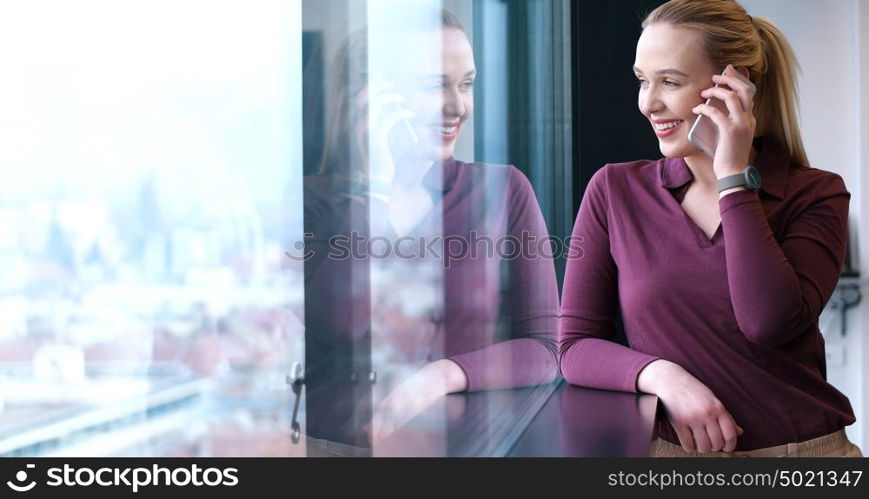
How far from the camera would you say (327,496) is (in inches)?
34.8

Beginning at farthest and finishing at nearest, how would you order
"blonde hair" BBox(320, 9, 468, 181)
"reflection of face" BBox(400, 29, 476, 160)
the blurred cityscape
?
"reflection of face" BBox(400, 29, 476, 160) < "blonde hair" BBox(320, 9, 468, 181) < the blurred cityscape

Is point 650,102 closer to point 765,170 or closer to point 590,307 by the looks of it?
point 765,170

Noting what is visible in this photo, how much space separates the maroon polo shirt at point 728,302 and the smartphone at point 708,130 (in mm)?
47

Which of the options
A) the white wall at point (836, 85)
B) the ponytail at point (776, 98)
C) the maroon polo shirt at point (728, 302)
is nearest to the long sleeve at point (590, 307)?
the maroon polo shirt at point (728, 302)

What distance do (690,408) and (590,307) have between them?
0.18m

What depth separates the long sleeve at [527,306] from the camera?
110 cm

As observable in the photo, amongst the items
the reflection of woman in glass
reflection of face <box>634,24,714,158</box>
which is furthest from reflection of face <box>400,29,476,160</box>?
reflection of face <box>634,24,714,158</box>

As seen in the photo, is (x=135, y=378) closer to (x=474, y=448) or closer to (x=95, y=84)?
(x=95, y=84)

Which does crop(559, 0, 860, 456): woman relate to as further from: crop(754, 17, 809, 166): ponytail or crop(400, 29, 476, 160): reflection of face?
crop(400, 29, 476, 160): reflection of face

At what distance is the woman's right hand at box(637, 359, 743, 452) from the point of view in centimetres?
105

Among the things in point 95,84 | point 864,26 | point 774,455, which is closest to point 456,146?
point 95,84

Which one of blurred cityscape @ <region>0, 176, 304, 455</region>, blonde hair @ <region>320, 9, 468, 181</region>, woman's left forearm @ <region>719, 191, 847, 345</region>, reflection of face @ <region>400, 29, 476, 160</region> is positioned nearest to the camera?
blurred cityscape @ <region>0, 176, 304, 455</region>

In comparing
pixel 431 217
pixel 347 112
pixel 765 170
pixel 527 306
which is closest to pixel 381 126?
pixel 347 112

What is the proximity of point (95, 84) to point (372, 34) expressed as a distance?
25 cm
